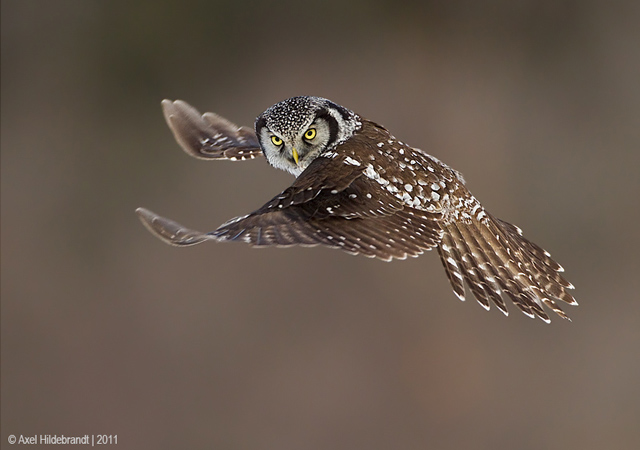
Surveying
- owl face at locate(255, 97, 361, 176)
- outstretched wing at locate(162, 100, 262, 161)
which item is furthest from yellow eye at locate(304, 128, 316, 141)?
outstretched wing at locate(162, 100, 262, 161)

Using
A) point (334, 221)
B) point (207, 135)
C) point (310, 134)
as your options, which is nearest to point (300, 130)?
point (310, 134)

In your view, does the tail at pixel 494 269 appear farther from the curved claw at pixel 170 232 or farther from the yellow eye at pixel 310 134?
the curved claw at pixel 170 232

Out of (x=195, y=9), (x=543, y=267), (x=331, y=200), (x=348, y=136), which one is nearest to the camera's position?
(x=331, y=200)

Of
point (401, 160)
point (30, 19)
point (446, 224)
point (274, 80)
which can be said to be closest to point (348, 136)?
point (401, 160)

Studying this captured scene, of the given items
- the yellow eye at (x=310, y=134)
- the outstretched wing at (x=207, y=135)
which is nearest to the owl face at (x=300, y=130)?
the yellow eye at (x=310, y=134)

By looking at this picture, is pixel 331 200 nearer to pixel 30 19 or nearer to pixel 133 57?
pixel 133 57
